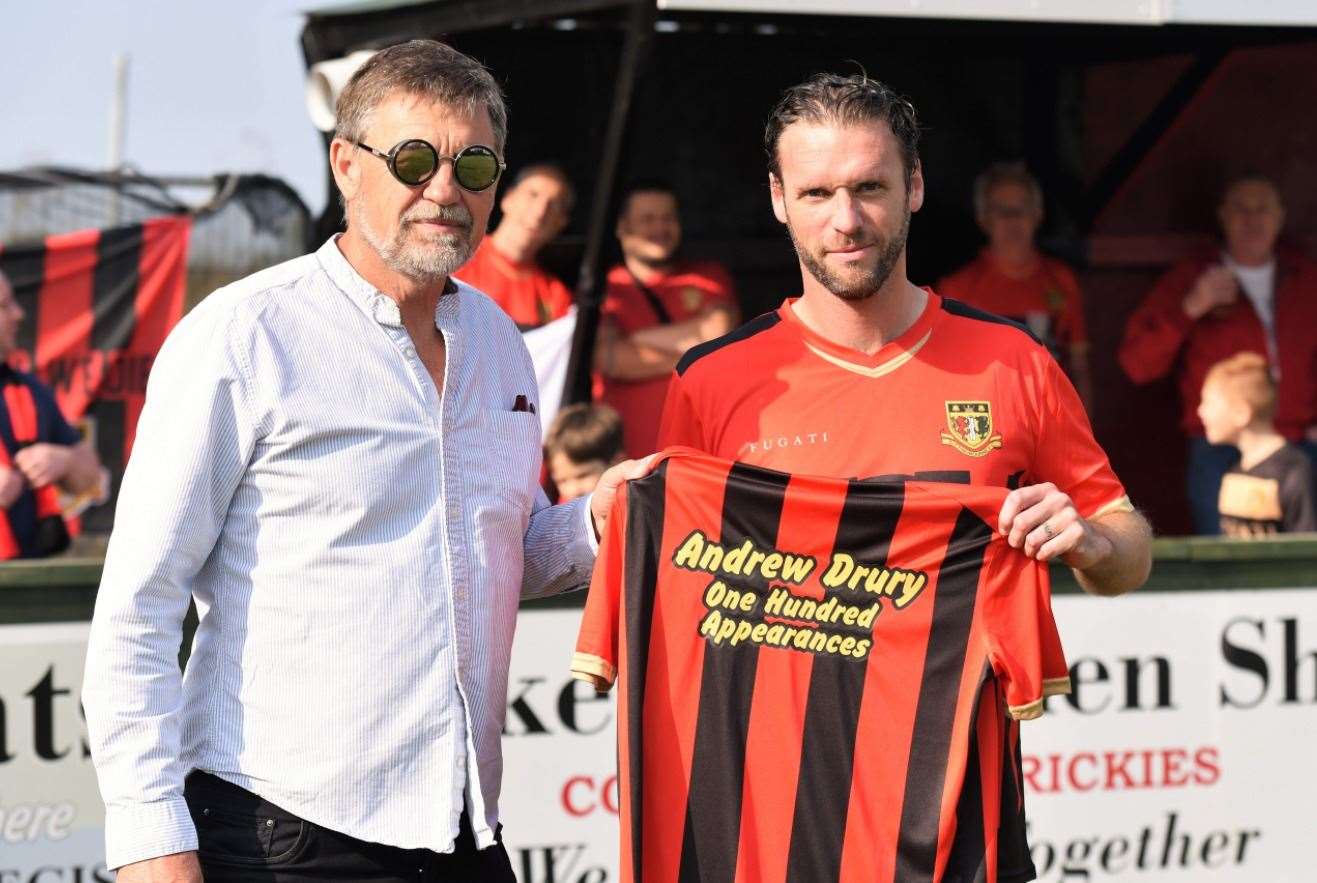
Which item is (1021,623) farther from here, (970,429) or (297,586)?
(297,586)

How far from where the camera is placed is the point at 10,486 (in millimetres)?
6043

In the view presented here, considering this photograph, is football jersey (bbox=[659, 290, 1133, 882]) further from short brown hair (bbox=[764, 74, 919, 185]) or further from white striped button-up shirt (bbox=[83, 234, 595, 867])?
white striped button-up shirt (bbox=[83, 234, 595, 867])

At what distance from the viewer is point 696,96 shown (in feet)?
26.8

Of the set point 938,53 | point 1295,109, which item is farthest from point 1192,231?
point 938,53

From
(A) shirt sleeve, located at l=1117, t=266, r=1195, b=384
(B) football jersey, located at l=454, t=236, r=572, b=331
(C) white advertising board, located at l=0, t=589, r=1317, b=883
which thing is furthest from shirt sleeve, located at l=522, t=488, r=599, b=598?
(A) shirt sleeve, located at l=1117, t=266, r=1195, b=384

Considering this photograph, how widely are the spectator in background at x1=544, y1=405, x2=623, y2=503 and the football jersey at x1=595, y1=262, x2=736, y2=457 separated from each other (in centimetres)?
82

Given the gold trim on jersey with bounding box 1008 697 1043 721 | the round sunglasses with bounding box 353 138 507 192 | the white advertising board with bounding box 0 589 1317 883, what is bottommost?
the white advertising board with bounding box 0 589 1317 883

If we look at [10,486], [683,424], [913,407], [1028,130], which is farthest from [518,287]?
[913,407]

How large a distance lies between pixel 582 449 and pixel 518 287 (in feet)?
3.61

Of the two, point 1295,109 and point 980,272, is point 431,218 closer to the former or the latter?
point 980,272

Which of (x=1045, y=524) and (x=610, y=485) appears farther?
(x=610, y=485)

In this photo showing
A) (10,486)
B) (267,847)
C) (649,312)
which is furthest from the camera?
(649,312)

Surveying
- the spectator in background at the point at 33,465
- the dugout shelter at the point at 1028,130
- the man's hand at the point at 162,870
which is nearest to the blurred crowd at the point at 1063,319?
the dugout shelter at the point at 1028,130

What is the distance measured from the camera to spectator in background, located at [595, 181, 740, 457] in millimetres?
6531
